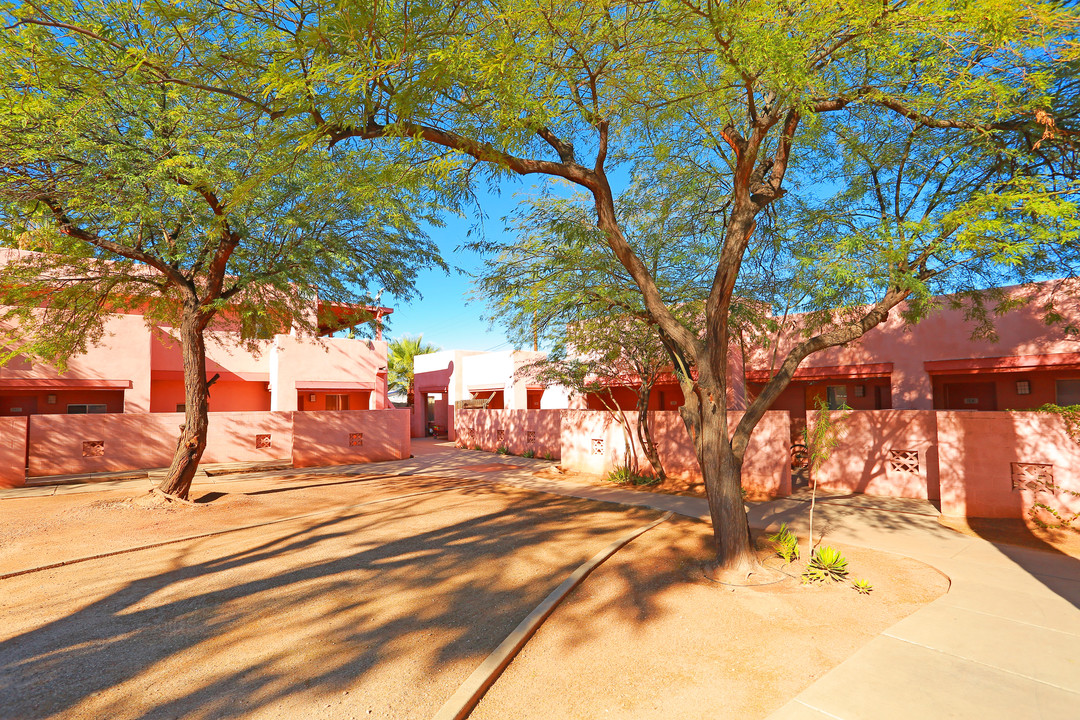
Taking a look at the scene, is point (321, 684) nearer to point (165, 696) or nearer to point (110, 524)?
point (165, 696)

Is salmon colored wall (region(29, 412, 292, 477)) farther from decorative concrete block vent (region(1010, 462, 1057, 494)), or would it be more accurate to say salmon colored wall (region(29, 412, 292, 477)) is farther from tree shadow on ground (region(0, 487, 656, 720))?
decorative concrete block vent (region(1010, 462, 1057, 494))

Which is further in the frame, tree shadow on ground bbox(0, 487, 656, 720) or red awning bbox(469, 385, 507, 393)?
red awning bbox(469, 385, 507, 393)

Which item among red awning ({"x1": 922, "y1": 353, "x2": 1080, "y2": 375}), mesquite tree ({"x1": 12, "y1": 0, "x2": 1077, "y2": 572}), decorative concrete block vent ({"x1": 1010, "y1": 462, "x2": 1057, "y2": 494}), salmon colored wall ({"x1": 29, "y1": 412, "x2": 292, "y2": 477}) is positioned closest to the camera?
mesquite tree ({"x1": 12, "y1": 0, "x2": 1077, "y2": 572})

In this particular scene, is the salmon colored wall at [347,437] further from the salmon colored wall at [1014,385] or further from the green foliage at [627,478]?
the salmon colored wall at [1014,385]

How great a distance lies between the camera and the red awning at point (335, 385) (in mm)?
21812

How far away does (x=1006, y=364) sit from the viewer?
1291 cm

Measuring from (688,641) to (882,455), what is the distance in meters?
9.11

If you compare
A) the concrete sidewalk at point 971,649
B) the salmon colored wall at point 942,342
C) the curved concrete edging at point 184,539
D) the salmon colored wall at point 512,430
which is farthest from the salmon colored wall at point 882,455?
the curved concrete edging at point 184,539

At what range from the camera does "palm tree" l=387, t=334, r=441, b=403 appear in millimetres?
36656

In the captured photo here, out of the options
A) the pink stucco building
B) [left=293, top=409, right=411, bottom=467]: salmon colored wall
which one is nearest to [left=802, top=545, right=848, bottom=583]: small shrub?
the pink stucco building

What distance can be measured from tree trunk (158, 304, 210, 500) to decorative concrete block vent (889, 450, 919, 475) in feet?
48.4

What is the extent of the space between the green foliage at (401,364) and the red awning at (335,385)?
1274 cm

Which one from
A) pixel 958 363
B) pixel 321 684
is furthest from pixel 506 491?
pixel 958 363

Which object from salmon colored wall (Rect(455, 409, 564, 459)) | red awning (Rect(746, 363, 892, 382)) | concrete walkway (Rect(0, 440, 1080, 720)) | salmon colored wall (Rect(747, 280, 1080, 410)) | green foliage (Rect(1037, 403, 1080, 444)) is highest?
salmon colored wall (Rect(747, 280, 1080, 410))
